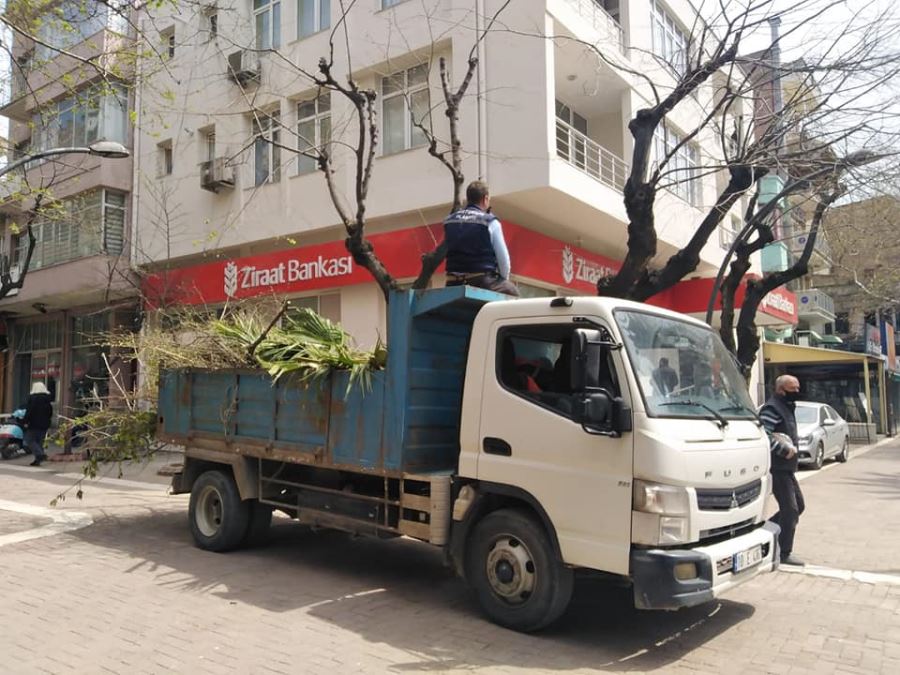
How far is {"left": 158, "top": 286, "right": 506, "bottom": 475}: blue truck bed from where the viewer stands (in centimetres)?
535

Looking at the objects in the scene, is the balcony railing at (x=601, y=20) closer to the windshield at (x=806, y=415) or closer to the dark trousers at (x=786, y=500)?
the windshield at (x=806, y=415)

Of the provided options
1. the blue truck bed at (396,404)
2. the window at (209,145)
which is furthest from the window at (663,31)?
the blue truck bed at (396,404)

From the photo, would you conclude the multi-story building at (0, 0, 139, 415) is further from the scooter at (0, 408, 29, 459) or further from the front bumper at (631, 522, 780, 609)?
the front bumper at (631, 522, 780, 609)

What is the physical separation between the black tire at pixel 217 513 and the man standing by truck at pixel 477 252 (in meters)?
3.18

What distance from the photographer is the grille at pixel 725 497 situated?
4.33m

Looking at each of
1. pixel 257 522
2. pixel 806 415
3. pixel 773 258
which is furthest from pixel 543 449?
pixel 773 258

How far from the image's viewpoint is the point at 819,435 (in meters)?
15.2

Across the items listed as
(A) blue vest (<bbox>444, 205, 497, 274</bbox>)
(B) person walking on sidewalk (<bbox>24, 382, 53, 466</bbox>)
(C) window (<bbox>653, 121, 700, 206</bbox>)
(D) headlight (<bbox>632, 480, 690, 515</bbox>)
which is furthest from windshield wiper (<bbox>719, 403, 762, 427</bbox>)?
(B) person walking on sidewalk (<bbox>24, 382, 53, 466</bbox>)

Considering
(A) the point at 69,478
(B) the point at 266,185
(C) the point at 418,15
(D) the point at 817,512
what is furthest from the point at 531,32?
(A) the point at 69,478

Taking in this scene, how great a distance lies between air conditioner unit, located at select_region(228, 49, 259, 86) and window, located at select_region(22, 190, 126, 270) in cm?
599

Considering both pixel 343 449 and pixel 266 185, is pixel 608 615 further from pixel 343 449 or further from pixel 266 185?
pixel 266 185

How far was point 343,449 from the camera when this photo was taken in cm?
575

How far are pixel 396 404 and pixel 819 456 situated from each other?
13.4 m

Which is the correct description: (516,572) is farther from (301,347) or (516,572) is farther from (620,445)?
(301,347)
